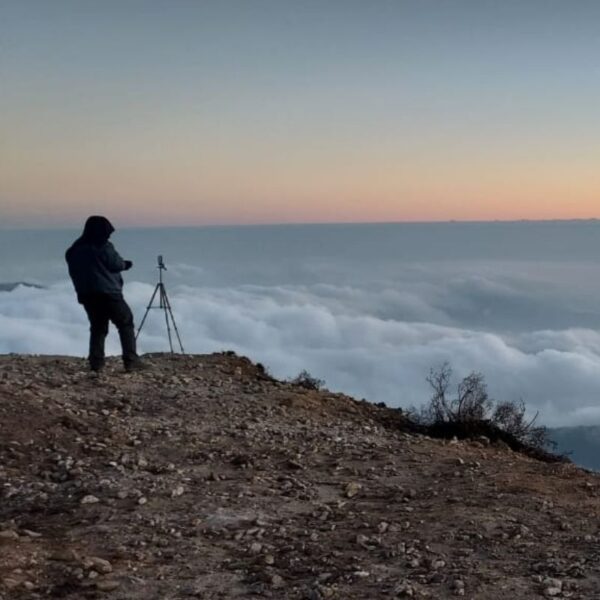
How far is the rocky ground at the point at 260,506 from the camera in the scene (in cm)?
443

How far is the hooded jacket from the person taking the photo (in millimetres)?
9438

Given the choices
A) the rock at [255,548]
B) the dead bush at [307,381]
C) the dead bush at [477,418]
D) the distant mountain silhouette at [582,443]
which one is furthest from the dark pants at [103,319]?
the distant mountain silhouette at [582,443]

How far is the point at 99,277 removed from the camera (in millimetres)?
9461

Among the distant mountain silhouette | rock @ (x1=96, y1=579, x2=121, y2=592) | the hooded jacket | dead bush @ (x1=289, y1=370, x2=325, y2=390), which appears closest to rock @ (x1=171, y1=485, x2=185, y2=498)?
rock @ (x1=96, y1=579, x2=121, y2=592)

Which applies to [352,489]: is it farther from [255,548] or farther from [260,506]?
[255,548]

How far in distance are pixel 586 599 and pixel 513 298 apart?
190 metres

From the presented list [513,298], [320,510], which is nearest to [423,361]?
[320,510]

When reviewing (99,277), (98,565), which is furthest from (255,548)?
(99,277)

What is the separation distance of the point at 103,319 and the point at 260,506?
4.71 meters

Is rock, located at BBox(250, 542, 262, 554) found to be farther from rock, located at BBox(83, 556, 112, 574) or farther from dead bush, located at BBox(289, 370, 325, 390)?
dead bush, located at BBox(289, 370, 325, 390)

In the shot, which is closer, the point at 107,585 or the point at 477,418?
the point at 107,585

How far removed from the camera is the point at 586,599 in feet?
13.9

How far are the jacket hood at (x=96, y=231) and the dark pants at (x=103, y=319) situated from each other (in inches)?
26.3

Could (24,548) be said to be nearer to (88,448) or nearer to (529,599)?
(88,448)
